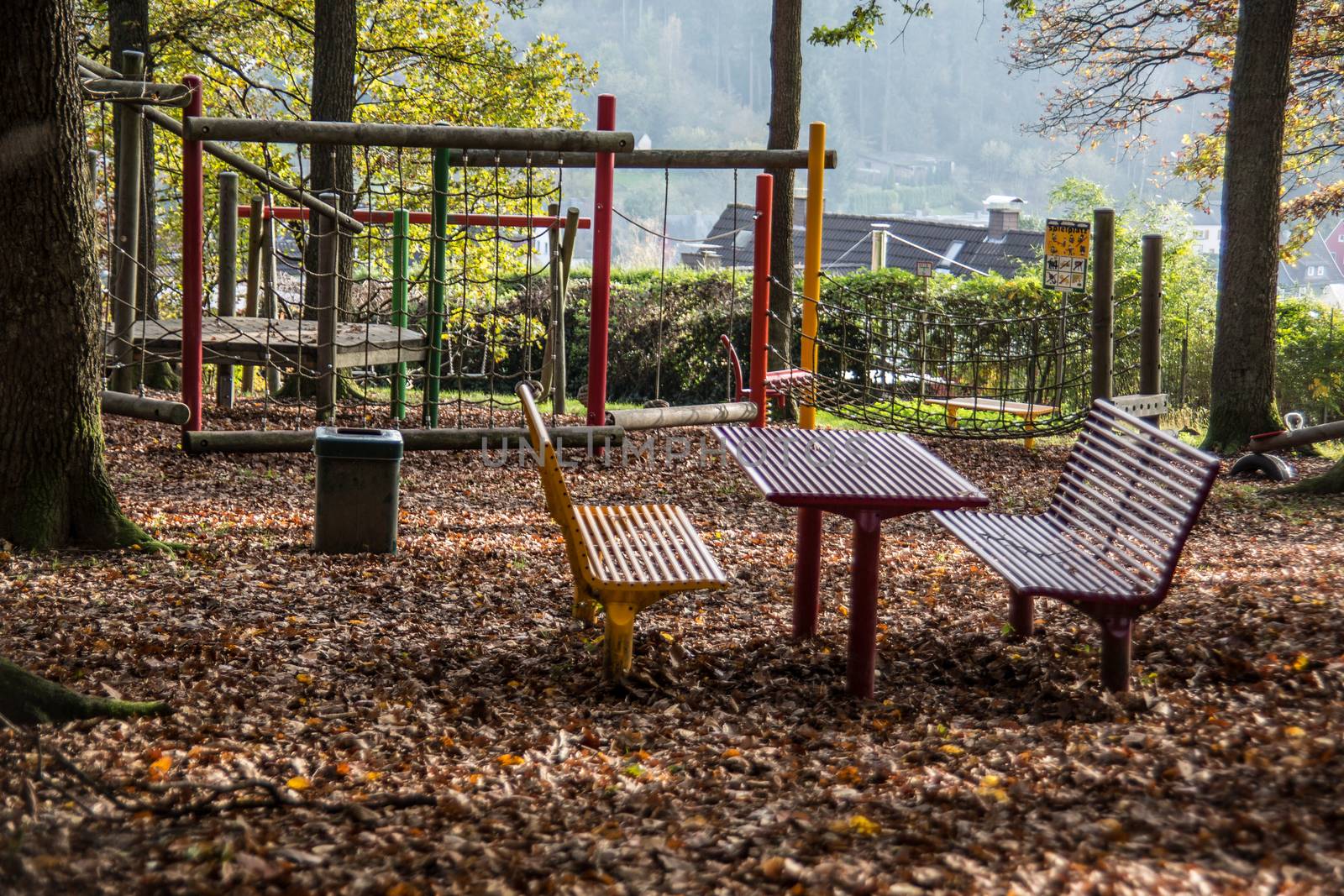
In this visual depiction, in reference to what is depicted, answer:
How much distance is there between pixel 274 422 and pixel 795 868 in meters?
7.29

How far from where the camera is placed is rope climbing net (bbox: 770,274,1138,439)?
9141 mm

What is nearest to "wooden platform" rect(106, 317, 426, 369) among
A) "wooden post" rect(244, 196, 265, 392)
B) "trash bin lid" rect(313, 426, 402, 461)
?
"wooden post" rect(244, 196, 265, 392)

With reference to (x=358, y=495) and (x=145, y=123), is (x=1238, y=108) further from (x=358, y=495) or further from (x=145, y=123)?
(x=145, y=123)

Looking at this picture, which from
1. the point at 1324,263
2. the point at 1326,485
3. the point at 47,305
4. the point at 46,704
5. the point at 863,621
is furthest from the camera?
the point at 1324,263

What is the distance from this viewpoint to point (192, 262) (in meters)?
7.58

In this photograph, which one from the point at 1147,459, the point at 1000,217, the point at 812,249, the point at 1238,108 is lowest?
the point at 1147,459

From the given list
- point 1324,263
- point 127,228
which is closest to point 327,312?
point 127,228

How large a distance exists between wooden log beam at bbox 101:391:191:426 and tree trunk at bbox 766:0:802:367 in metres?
5.35

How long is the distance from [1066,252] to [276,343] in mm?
5964

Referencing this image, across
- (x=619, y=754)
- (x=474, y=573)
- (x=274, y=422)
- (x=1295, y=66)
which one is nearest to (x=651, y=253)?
(x=1295, y=66)

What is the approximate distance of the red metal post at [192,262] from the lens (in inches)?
298

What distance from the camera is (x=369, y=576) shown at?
5426 millimetres

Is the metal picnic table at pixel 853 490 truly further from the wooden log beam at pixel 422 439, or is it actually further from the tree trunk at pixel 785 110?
the tree trunk at pixel 785 110

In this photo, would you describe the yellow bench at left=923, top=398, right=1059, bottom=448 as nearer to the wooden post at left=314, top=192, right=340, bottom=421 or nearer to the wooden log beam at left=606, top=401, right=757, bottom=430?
the wooden log beam at left=606, top=401, right=757, bottom=430
